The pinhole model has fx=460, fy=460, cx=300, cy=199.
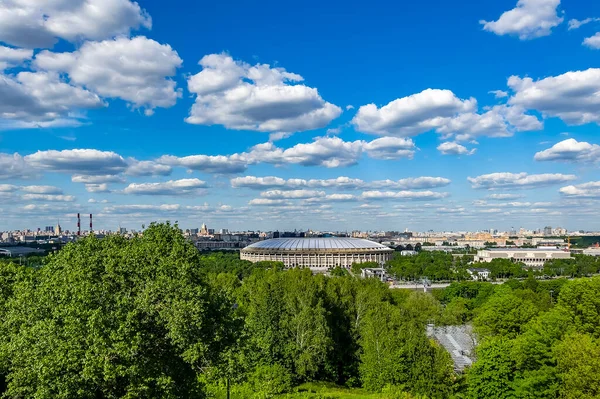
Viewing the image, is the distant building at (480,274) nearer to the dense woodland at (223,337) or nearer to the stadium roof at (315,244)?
the stadium roof at (315,244)

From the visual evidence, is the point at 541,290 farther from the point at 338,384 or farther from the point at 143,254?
the point at 143,254

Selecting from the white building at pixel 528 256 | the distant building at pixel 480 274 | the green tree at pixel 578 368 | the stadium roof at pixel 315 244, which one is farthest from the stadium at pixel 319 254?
the green tree at pixel 578 368

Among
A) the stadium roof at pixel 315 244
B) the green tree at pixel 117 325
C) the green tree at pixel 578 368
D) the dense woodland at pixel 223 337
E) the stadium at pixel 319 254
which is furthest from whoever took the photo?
the stadium roof at pixel 315 244

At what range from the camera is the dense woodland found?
17.0 m

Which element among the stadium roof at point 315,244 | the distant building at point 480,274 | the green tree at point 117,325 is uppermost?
the green tree at point 117,325

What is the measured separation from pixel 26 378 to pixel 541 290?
61.8 metres

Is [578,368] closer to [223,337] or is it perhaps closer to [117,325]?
[223,337]

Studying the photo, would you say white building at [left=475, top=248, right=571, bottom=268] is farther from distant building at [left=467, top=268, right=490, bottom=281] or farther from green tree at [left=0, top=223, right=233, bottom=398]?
green tree at [left=0, top=223, right=233, bottom=398]

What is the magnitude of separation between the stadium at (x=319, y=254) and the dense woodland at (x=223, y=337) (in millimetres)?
108435

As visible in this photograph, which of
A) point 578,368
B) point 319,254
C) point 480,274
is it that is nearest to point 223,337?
point 578,368

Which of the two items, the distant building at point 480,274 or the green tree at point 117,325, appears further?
the distant building at point 480,274

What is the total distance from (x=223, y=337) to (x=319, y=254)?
13400cm

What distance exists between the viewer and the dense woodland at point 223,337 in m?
17.0

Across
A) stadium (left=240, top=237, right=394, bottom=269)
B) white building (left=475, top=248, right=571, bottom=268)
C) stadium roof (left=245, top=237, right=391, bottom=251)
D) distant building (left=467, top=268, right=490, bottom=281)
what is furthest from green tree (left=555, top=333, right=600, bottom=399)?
white building (left=475, top=248, right=571, bottom=268)
